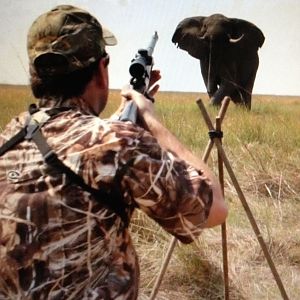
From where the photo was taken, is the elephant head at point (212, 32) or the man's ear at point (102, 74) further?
the elephant head at point (212, 32)

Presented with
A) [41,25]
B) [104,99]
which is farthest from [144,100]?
[41,25]

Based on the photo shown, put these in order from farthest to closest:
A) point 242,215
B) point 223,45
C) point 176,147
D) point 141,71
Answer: point 223,45, point 242,215, point 141,71, point 176,147

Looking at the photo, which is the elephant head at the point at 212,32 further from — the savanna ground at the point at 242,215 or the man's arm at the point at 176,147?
the man's arm at the point at 176,147

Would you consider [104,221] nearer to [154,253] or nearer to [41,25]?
[41,25]

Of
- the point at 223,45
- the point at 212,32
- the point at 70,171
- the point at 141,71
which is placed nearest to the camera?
the point at 70,171

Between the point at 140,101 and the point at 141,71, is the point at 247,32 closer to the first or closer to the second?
the point at 141,71

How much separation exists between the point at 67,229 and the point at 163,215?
0.44 feet

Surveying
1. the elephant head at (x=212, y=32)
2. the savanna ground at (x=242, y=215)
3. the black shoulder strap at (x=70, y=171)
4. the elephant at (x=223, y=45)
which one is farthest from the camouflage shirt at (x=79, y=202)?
the elephant head at (x=212, y=32)

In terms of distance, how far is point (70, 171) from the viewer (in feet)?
2.80

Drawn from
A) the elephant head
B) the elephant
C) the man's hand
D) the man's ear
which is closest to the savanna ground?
the man's hand

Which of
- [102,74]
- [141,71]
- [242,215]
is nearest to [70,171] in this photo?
[102,74]

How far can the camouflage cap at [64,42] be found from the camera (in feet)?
3.03

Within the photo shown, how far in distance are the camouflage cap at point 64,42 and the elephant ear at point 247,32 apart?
698cm

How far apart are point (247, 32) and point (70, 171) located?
24.0 feet
